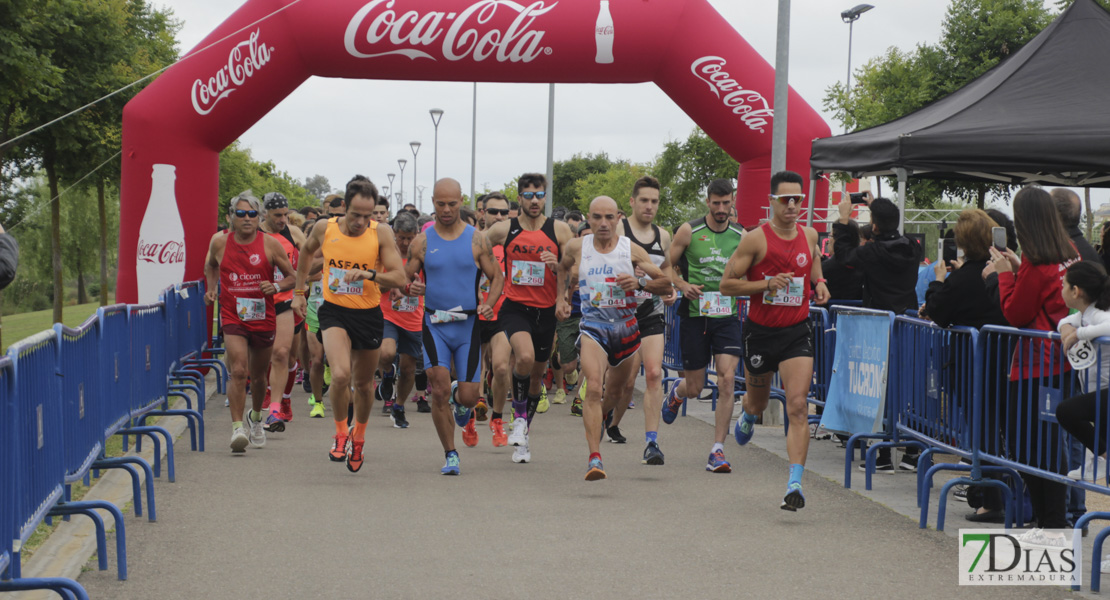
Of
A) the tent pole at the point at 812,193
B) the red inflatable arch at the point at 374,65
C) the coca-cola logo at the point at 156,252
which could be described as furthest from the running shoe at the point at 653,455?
the coca-cola logo at the point at 156,252

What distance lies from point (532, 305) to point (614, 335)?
1.37 metres

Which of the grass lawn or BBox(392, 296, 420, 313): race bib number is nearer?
BBox(392, 296, 420, 313): race bib number

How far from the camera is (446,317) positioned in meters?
9.21

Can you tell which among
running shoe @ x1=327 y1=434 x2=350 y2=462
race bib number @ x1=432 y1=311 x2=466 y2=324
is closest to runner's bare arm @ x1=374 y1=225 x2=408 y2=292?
race bib number @ x1=432 y1=311 x2=466 y2=324

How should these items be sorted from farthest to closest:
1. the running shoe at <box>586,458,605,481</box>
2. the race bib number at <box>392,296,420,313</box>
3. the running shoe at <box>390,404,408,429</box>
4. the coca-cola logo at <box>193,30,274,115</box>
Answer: the coca-cola logo at <box>193,30,274,115</box> → the running shoe at <box>390,404,408,429</box> → the race bib number at <box>392,296,420,313</box> → the running shoe at <box>586,458,605,481</box>

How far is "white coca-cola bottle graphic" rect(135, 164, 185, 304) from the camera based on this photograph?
1631 cm

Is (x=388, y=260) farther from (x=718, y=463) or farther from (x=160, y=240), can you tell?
(x=160, y=240)

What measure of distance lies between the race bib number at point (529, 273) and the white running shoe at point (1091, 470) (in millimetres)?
4597

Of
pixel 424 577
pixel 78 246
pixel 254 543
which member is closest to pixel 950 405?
pixel 424 577

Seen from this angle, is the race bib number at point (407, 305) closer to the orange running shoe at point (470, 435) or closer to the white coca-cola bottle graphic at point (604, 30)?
the orange running shoe at point (470, 435)

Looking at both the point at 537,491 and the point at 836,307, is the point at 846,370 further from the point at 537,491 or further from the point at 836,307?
the point at 537,491

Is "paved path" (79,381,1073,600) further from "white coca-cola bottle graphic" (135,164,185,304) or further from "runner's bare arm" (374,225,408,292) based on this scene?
"white coca-cola bottle graphic" (135,164,185,304)

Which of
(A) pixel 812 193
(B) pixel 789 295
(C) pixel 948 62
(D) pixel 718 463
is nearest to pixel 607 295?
(B) pixel 789 295

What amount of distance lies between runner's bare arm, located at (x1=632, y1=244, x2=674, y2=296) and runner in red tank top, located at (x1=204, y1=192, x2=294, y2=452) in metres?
3.22
